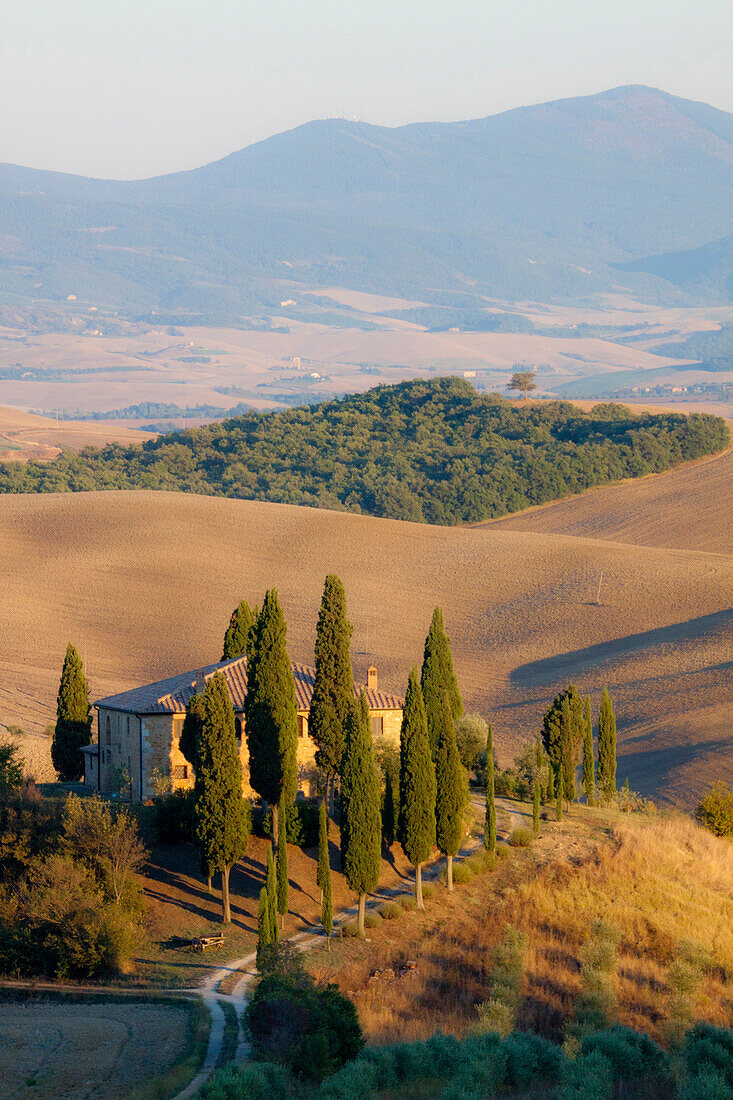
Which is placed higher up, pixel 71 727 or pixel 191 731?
pixel 191 731

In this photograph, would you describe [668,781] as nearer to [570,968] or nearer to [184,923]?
[570,968]

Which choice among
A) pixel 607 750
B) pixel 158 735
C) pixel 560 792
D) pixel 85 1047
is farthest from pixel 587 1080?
pixel 607 750

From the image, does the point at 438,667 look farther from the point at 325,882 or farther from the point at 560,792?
the point at 325,882

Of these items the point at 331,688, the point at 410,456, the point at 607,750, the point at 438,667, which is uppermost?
the point at 410,456

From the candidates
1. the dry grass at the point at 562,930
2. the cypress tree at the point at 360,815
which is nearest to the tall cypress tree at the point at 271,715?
the cypress tree at the point at 360,815

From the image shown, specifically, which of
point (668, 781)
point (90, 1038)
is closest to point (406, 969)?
point (90, 1038)

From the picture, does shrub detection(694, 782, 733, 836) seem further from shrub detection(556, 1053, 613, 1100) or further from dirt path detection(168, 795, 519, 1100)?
shrub detection(556, 1053, 613, 1100)
